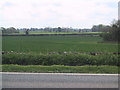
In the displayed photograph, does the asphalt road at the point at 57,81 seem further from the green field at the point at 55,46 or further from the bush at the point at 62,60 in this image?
the green field at the point at 55,46

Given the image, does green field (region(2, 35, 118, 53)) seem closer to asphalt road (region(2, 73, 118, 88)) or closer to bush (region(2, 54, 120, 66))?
bush (region(2, 54, 120, 66))

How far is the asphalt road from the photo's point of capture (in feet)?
19.3

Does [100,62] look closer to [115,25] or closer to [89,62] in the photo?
[89,62]

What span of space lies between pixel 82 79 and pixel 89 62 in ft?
12.4

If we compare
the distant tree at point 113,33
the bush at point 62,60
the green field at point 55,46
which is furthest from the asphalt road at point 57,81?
the distant tree at point 113,33

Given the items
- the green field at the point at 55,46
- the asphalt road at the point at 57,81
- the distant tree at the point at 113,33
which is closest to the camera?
the asphalt road at the point at 57,81

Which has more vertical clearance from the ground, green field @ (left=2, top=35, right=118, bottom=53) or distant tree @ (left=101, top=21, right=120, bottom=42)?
distant tree @ (left=101, top=21, right=120, bottom=42)

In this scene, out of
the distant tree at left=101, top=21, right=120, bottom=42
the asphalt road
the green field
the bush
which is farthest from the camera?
the distant tree at left=101, top=21, right=120, bottom=42

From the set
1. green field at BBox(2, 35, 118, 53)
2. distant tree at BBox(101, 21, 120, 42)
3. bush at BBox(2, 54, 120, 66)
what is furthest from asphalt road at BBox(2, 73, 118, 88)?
distant tree at BBox(101, 21, 120, 42)

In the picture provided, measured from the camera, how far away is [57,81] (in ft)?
20.6

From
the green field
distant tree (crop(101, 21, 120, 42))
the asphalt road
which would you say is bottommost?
the green field

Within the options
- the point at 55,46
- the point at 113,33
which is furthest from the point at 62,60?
the point at 113,33

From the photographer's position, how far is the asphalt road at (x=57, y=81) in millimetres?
5879

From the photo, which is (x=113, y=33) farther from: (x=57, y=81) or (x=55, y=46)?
(x=57, y=81)
